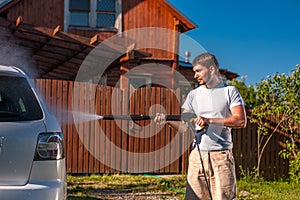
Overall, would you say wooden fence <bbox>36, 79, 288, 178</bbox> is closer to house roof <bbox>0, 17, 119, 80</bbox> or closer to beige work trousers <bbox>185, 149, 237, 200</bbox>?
house roof <bbox>0, 17, 119, 80</bbox>

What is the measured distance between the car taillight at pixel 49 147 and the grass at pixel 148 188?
13.8ft

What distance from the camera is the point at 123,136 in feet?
35.9

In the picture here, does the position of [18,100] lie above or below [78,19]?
below

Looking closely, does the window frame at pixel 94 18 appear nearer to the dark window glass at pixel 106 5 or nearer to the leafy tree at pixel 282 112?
the dark window glass at pixel 106 5

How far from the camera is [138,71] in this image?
19.1m

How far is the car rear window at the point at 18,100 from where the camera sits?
373 cm

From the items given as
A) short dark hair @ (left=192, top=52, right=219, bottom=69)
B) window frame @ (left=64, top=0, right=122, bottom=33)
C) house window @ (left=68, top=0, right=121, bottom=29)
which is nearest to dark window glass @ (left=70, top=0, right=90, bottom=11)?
house window @ (left=68, top=0, right=121, bottom=29)

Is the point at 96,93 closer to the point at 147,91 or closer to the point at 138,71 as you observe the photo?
the point at 147,91

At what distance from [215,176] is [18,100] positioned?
1993 millimetres

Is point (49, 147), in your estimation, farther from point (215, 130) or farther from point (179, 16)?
point (179, 16)

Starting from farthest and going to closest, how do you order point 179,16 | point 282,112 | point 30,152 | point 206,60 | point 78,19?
point 179,16
point 78,19
point 282,112
point 206,60
point 30,152

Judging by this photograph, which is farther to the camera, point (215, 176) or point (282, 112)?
point (282, 112)

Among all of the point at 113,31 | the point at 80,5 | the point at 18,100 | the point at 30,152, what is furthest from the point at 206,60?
the point at 80,5

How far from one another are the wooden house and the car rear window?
11.1 meters
